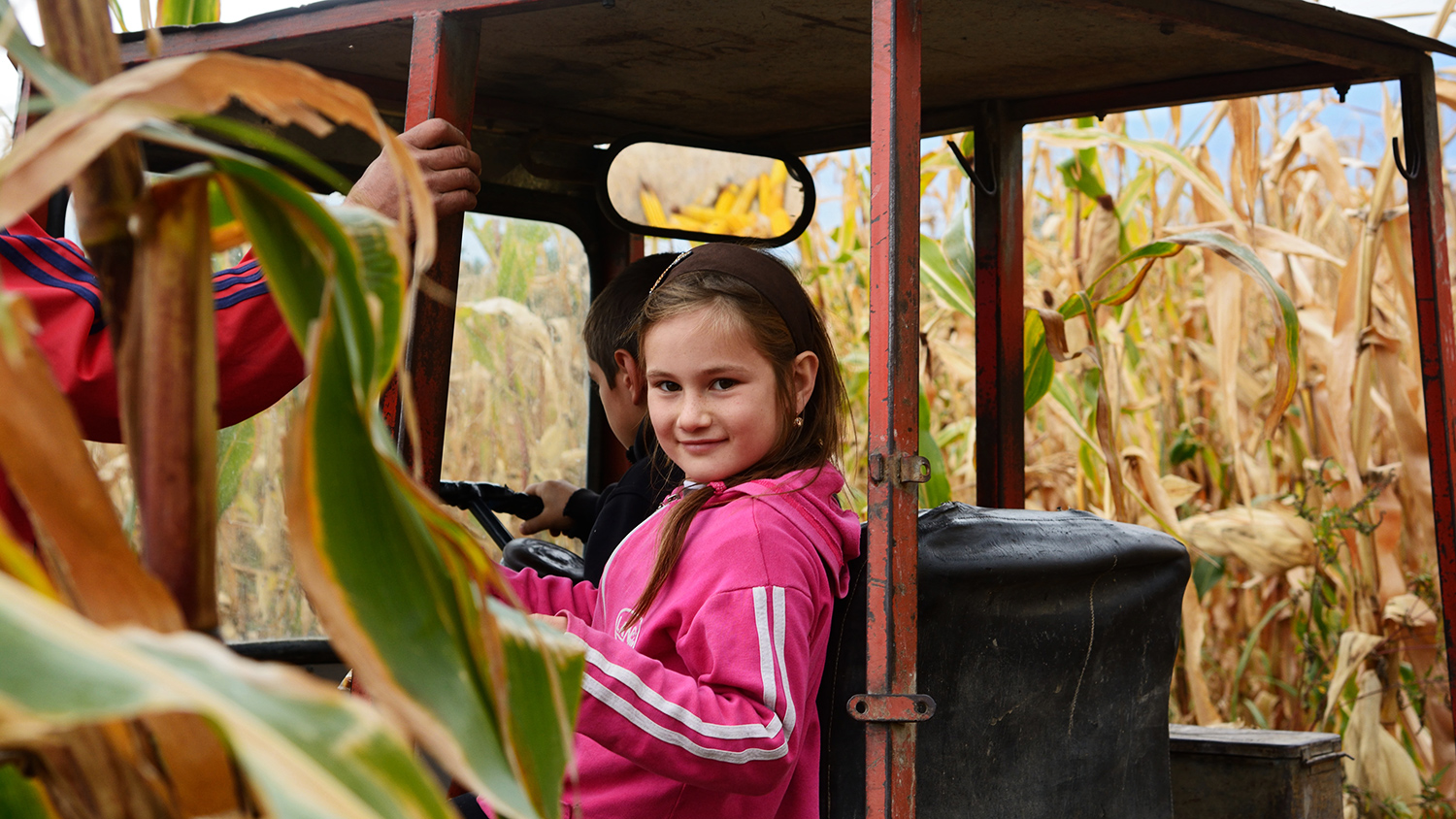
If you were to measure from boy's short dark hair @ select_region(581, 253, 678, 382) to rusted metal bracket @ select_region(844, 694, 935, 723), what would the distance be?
0.81 metres

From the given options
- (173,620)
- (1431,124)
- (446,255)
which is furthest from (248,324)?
(1431,124)

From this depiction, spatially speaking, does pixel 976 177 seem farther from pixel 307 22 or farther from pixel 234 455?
pixel 234 455

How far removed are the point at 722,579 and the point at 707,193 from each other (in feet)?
4.42

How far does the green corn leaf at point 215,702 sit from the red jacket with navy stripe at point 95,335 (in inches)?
39.9

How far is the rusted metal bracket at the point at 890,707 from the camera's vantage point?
1.16 meters

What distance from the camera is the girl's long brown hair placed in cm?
135

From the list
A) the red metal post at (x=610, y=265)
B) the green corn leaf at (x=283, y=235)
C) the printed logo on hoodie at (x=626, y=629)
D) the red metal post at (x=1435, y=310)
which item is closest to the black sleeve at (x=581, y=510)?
the red metal post at (x=610, y=265)

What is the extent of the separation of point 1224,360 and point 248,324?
78.6 inches

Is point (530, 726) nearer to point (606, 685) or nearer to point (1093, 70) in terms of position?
point (606, 685)

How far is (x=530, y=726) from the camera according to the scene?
0.41 meters

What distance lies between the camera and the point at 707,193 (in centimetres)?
239

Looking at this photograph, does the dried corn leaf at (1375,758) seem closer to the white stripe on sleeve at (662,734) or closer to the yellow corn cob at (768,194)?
the yellow corn cob at (768,194)

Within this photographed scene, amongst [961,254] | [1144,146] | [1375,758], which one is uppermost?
[1144,146]

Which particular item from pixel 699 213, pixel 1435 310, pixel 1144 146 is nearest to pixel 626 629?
pixel 1435 310
